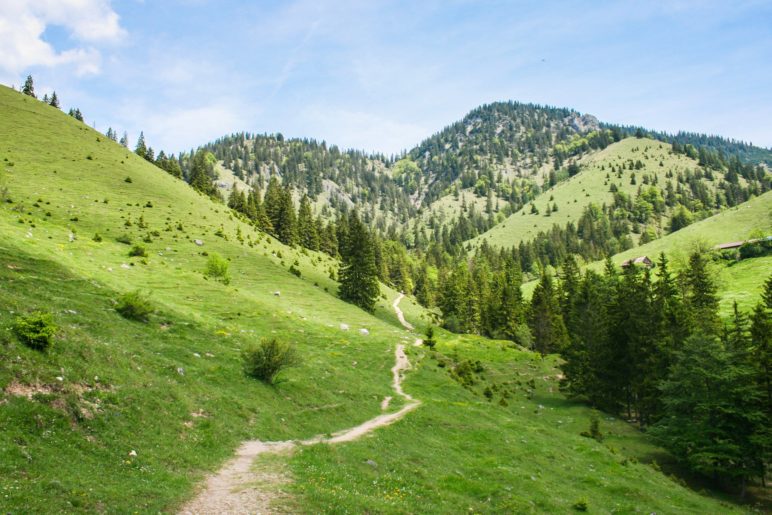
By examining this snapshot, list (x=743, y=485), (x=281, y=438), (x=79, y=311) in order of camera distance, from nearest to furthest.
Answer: (x=281, y=438), (x=79, y=311), (x=743, y=485)

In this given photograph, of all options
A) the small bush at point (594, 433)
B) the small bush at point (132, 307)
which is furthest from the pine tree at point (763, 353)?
the small bush at point (132, 307)

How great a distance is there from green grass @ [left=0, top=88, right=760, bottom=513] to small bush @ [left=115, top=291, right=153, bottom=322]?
1007 millimetres

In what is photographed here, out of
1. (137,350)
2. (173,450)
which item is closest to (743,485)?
(173,450)

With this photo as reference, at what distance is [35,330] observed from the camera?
16.2m

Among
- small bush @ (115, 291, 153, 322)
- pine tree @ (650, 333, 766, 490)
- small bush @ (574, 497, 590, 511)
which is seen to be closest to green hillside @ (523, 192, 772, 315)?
pine tree @ (650, 333, 766, 490)

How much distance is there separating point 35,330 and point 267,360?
47.5 ft

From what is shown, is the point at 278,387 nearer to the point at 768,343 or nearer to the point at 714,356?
the point at 714,356

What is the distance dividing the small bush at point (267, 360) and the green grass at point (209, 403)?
115 cm

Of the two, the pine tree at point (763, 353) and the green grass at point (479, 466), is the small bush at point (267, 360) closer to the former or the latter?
the green grass at point (479, 466)

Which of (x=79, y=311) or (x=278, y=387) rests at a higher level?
(x=79, y=311)

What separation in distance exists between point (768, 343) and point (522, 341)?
57.3 meters

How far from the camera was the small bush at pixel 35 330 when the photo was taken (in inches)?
626

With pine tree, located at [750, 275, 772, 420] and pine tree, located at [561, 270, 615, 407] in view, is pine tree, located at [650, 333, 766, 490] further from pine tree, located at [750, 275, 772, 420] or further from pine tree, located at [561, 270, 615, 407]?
pine tree, located at [561, 270, 615, 407]

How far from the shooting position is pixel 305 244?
396 feet
